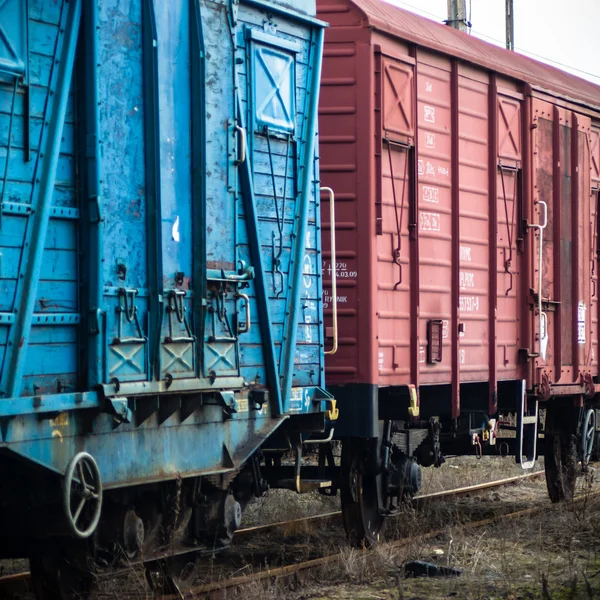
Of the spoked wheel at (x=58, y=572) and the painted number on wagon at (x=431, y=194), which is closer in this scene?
the spoked wheel at (x=58, y=572)

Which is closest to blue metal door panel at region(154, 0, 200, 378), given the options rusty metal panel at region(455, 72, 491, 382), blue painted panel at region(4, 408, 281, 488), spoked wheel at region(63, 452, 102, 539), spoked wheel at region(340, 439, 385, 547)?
blue painted panel at region(4, 408, 281, 488)

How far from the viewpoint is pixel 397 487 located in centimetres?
1020

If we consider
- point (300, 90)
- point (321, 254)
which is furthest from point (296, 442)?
point (300, 90)

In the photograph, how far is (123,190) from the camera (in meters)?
6.57

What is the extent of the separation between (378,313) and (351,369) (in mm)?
537

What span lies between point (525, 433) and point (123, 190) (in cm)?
689

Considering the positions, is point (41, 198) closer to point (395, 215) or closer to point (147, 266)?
point (147, 266)

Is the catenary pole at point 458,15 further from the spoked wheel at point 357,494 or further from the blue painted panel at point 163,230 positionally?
the blue painted panel at point 163,230

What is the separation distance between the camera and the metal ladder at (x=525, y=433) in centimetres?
1154

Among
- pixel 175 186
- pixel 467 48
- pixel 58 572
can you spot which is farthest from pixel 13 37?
pixel 467 48

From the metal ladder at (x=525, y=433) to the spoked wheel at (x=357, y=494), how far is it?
215cm

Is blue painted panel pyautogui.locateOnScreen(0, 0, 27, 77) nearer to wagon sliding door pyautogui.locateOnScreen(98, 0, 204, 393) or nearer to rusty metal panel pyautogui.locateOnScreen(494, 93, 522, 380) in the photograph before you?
wagon sliding door pyautogui.locateOnScreen(98, 0, 204, 393)

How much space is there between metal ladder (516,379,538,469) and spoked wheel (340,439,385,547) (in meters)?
2.15

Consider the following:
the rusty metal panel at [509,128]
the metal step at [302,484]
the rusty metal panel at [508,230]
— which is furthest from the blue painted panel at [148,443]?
the rusty metal panel at [509,128]
